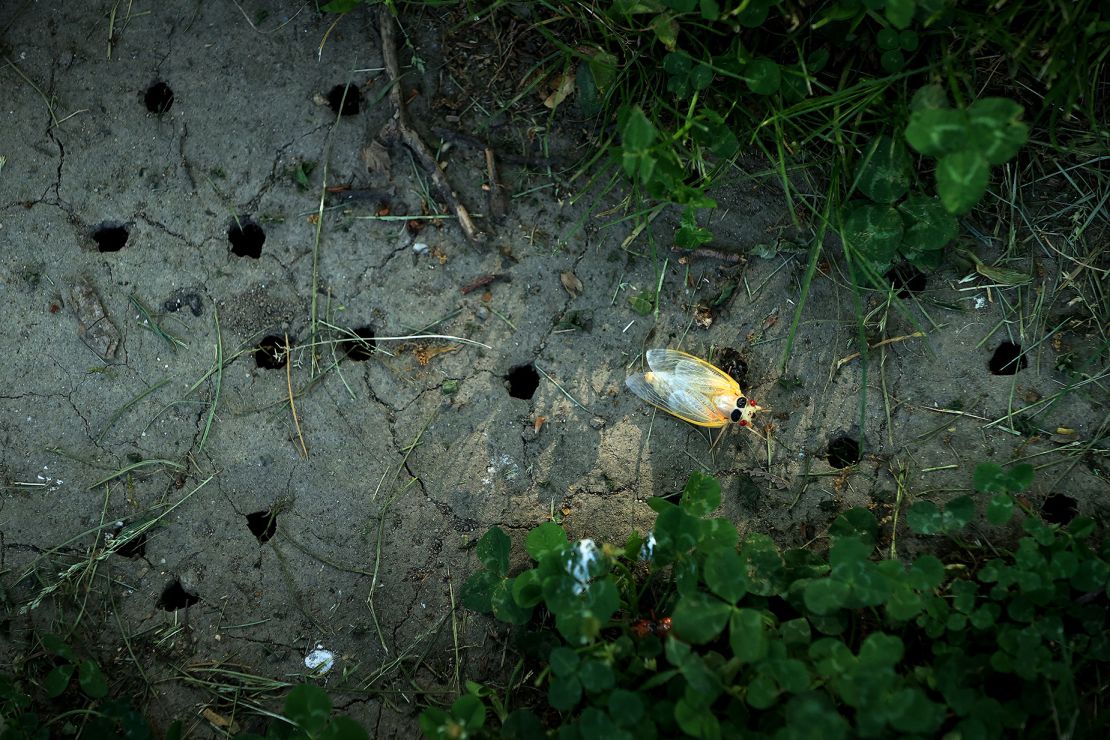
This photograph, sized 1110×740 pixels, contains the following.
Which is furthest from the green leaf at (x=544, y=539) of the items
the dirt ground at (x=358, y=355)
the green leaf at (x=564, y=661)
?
the green leaf at (x=564, y=661)

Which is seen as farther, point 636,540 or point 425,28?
point 425,28

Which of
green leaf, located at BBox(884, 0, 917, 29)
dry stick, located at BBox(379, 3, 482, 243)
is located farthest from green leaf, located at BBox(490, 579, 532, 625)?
green leaf, located at BBox(884, 0, 917, 29)

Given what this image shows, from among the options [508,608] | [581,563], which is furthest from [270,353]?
[581,563]

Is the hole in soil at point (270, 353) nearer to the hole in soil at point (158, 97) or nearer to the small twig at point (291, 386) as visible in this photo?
the small twig at point (291, 386)

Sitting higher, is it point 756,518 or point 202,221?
point 202,221

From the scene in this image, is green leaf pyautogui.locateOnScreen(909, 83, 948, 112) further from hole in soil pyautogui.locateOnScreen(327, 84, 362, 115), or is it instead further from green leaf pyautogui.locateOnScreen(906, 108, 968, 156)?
hole in soil pyautogui.locateOnScreen(327, 84, 362, 115)

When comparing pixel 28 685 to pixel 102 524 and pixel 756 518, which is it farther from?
pixel 756 518

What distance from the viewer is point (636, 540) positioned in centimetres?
278

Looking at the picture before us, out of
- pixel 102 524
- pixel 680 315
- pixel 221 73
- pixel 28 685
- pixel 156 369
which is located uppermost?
pixel 221 73

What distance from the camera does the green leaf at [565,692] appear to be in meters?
2.45

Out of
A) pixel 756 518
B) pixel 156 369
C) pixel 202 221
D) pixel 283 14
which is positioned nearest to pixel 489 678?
pixel 756 518

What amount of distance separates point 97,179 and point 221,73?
2.06 feet

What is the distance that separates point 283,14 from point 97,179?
3.15 ft

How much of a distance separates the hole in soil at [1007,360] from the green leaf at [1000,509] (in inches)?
21.8
